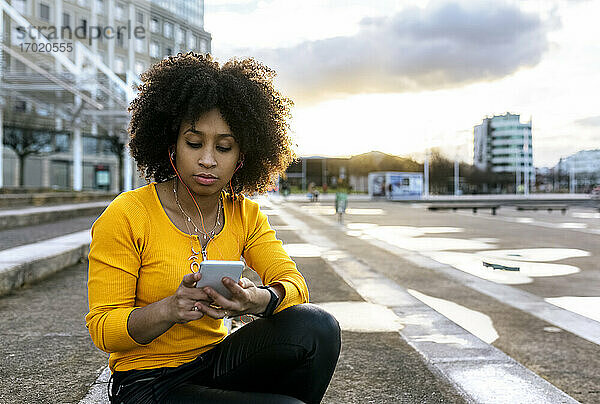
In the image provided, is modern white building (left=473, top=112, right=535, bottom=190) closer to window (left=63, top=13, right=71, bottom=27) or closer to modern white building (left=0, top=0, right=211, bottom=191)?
modern white building (left=0, top=0, right=211, bottom=191)

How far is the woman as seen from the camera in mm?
1694

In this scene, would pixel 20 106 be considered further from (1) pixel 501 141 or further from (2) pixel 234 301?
(1) pixel 501 141

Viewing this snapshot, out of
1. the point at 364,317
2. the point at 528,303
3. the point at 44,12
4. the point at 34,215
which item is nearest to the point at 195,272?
the point at 364,317

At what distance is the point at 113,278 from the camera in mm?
1708

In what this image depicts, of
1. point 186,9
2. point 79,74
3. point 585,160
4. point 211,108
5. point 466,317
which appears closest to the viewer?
point 211,108

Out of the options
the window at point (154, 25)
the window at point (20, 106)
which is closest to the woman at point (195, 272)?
the window at point (20, 106)

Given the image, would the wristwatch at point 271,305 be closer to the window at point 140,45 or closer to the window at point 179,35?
the window at point 179,35

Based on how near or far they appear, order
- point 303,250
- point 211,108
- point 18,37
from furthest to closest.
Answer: point 18,37, point 303,250, point 211,108

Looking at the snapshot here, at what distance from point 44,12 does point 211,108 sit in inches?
1998

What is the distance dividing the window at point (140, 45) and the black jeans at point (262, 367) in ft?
189

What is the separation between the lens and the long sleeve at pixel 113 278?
1.67 meters

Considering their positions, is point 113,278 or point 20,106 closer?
point 113,278

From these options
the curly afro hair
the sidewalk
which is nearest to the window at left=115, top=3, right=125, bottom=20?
the sidewalk

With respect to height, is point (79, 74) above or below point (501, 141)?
below
